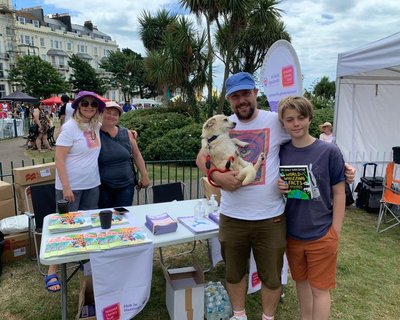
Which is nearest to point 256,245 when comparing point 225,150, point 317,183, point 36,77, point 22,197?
point 317,183

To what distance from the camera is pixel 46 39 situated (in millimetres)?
65438

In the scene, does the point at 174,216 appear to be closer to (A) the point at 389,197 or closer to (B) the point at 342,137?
(A) the point at 389,197

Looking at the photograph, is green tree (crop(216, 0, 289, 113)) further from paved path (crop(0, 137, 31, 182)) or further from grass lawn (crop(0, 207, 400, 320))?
grass lawn (crop(0, 207, 400, 320))

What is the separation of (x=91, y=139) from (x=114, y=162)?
12.7 inches

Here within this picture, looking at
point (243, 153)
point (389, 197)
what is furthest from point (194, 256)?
point (389, 197)

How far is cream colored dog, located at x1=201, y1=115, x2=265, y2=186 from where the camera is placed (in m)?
2.02

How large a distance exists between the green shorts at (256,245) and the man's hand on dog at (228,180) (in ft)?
0.88

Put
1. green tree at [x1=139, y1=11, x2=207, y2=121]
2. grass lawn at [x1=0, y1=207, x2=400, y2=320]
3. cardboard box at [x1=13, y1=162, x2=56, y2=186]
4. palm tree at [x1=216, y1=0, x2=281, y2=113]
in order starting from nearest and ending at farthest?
grass lawn at [x1=0, y1=207, x2=400, y2=320]
cardboard box at [x1=13, y1=162, x2=56, y2=186]
palm tree at [x1=216, y1=0, x2=281, y2=113]
green tree at [x1=139, y1=11, x2=207, y2=121]

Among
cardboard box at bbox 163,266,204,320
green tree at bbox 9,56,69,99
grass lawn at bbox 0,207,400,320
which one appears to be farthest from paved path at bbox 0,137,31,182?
green tree at bbox 9,56,69,99

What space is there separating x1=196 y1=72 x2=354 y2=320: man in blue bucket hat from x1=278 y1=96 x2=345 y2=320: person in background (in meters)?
0.08

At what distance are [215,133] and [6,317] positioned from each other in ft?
8.00

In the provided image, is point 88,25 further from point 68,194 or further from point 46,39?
point 68,194

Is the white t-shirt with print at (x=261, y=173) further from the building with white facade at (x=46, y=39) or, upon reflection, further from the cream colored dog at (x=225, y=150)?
the building with white facade at (x=46, y=39)

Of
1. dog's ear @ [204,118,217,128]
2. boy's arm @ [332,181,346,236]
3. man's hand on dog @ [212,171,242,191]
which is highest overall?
dog's ear @ [204,118,217,128]
